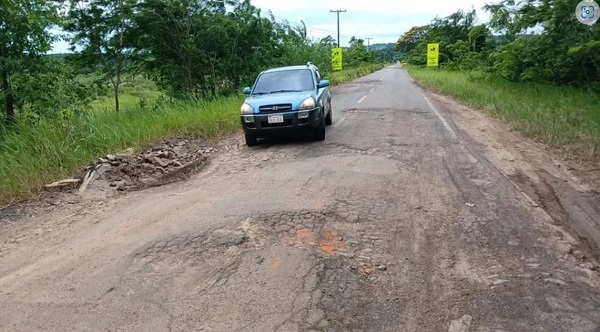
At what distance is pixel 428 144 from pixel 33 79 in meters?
9.09

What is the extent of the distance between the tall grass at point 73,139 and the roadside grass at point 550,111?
703 centimetres

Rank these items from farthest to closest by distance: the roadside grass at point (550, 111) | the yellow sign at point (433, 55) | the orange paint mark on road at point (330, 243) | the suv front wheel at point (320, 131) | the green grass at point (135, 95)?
the yellow sign at point (433, 55), the green grass at point (135, 95), the suv front wheel at point (320, 131), the roadside grass at point (550, 111), the orange paint mark on road at point (330, 243)

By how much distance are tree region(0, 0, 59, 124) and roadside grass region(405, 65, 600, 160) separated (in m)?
11.2

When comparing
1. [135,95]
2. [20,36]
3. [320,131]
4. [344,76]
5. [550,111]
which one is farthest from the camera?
[344,76]

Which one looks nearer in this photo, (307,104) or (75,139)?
(75,139)

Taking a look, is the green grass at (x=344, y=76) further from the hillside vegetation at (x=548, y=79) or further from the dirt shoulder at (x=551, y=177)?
the dirt shoulder at (x=551, y=177)

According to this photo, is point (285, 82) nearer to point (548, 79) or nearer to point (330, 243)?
point (330, 243)

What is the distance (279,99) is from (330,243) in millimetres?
5433

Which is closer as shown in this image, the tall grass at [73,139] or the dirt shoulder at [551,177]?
the dirt shoulder at [551,177]

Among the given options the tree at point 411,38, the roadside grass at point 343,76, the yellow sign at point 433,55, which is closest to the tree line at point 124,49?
the roadside grass at point 343,76

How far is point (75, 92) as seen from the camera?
1348cm

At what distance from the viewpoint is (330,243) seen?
4.55 m

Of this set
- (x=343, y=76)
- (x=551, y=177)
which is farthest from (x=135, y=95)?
(x=551, y=177)

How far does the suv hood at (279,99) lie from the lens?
9383 millimetres
